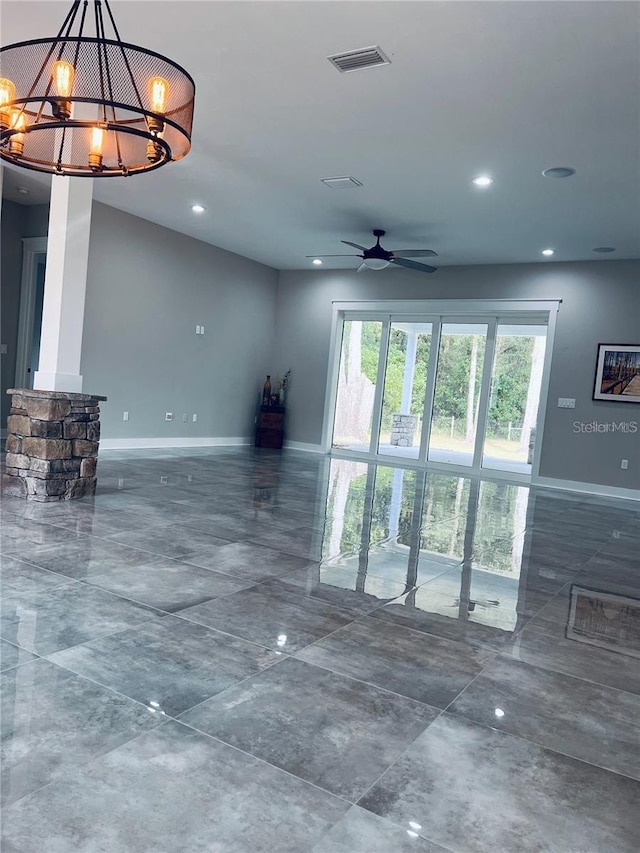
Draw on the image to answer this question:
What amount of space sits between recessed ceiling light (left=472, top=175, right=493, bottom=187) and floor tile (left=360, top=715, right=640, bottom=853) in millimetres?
4725

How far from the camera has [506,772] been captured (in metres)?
1.61

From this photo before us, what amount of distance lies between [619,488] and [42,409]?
21.9ft

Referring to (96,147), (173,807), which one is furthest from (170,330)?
(173,807)

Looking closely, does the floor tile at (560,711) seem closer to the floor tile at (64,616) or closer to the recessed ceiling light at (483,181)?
the floor tile at (64,616)

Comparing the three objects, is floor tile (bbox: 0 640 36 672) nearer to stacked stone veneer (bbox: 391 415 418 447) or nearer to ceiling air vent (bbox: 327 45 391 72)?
ceiling air vent (bbox: 327 45 391 72)

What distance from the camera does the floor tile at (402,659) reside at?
206cm

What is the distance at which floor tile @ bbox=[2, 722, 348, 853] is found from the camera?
4.09ft

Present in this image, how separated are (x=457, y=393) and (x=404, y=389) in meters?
0.84

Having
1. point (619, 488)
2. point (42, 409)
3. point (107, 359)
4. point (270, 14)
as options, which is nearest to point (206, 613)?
point (42, 409)

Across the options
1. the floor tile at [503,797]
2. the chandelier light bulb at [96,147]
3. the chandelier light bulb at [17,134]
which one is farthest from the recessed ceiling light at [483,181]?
the floor tile at [503,797]

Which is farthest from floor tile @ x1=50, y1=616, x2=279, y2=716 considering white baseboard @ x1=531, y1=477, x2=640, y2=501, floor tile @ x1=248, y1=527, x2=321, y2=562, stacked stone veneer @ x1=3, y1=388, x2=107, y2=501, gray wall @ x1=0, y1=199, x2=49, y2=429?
white baseboard @ x1=531, y1=477, x2=640, y2=501

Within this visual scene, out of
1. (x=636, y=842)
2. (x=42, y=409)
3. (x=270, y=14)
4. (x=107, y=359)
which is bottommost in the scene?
Answer: (x=636, y=842)

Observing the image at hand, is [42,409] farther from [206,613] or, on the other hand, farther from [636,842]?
[636,842]

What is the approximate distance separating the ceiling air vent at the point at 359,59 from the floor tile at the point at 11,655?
347 centimetres
